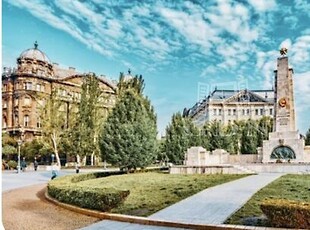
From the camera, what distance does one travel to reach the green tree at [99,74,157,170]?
18.9m

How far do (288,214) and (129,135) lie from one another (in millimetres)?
13596

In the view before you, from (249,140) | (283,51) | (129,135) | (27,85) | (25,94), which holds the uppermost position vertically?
(27,85)

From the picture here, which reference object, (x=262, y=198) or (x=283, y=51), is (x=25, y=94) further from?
(x=262, y=198)

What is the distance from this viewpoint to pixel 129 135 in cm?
1889

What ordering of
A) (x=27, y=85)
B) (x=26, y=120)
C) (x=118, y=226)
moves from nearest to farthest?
1. (x=118, y=226)
2. (x=27, y=85)
3. (x=26, y=120)

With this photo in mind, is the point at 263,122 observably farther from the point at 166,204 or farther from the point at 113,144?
the point at 166,204

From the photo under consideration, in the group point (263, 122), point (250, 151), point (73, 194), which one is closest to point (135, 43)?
point (73, 194)

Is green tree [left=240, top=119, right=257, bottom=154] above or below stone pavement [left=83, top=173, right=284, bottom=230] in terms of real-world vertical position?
above

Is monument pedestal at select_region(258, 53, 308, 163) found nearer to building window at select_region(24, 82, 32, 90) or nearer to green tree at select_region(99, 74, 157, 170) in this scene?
green tree at select_region(99, 74, 157, 170)

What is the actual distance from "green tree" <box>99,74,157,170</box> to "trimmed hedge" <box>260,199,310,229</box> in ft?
43.3

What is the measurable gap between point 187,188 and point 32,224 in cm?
551

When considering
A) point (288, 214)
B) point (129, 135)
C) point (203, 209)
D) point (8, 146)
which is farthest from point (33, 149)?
point (288, 214)

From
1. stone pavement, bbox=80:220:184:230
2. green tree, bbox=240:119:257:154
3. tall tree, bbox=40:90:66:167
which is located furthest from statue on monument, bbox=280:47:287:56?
stone pavement, bbox=80:220:184:230

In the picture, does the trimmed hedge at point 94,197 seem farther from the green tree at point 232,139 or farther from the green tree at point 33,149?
the green tree at point 33,149
